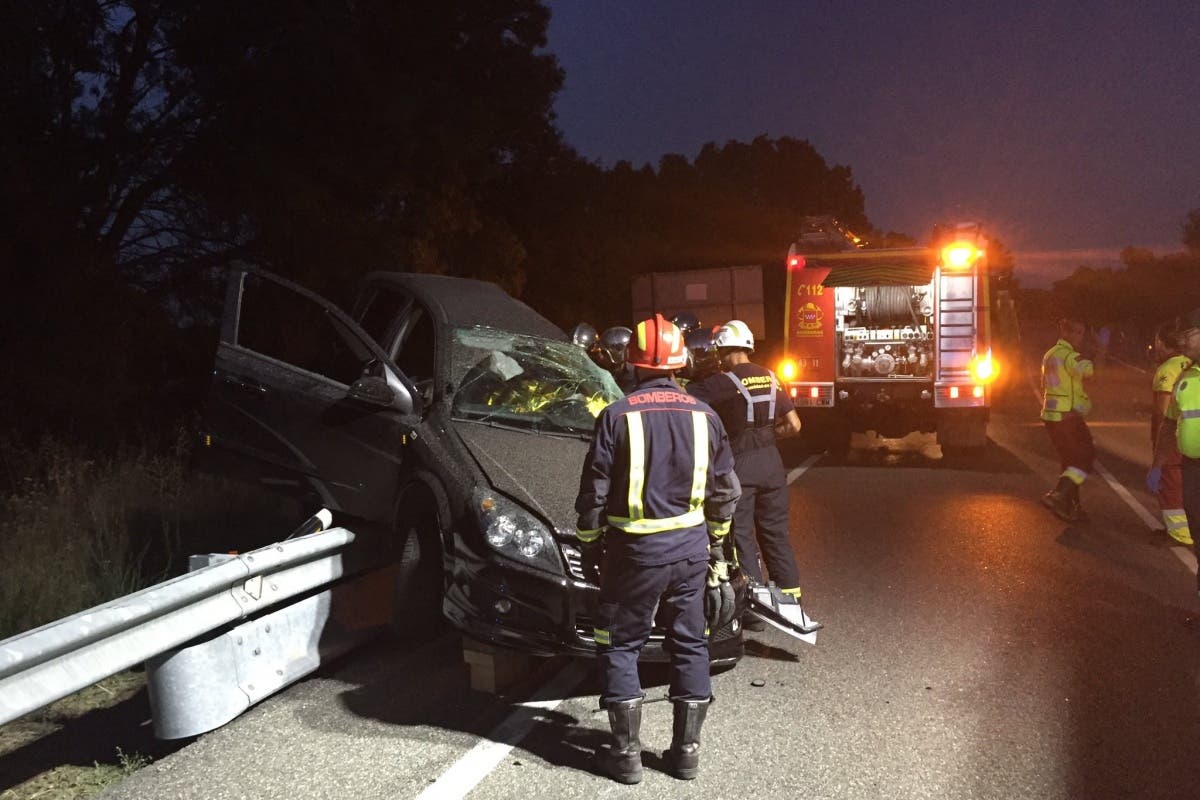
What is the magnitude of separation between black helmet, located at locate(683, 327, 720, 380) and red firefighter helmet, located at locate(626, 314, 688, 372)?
4.14 ft

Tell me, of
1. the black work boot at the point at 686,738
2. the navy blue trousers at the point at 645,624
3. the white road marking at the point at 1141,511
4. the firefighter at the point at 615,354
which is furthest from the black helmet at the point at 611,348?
the white road marking at the point at 1141,511

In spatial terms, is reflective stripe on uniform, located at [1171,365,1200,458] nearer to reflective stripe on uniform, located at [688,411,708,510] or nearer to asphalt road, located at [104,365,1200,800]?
asphalt road, located at [104,365,1200,800]

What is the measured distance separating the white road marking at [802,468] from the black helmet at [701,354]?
6203mm

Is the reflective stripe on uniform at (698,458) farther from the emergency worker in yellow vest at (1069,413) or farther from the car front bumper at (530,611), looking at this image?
the emergency worker in yellow vest at (1069,413)

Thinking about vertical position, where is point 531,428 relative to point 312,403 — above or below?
below

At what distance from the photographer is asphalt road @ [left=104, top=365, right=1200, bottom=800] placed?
404 cm

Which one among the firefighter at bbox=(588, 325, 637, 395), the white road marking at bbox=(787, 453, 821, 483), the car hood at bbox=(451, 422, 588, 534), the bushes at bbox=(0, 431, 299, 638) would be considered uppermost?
the firefighter at bbox=(588, 325, 637, 395)

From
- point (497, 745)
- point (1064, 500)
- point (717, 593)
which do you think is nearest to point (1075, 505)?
point (1064, 500)

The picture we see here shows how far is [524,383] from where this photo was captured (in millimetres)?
6312

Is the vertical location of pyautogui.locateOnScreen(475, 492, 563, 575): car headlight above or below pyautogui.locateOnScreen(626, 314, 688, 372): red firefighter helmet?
below

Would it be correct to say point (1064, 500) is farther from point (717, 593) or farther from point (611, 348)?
point (717, 593)

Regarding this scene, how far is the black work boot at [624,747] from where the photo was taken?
4.08 m

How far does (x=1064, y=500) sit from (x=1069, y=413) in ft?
2.59

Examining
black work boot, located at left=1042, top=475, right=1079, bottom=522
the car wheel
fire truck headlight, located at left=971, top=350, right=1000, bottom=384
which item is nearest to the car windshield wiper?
the car wheel
